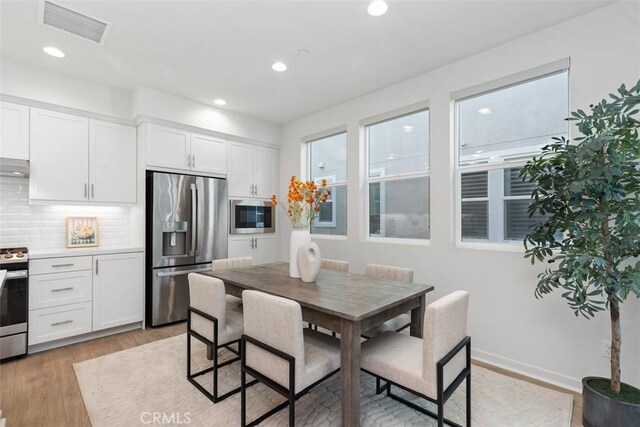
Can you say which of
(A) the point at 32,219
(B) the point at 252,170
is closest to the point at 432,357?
(B) the point at 252,170

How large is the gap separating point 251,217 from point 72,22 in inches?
112

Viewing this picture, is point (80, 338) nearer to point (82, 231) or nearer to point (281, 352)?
point (82, 231)

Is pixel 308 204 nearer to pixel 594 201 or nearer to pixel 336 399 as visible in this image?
pixel 336 399

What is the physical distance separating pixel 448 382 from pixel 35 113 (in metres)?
4.30

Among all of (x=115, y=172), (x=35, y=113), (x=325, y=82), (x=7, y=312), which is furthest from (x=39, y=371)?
(x=325, y=82)

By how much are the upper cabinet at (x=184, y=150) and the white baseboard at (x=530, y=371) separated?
12.2ft

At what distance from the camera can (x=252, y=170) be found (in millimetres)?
4648

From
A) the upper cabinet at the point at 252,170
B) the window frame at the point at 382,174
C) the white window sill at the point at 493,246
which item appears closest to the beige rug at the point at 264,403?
the white window sill at the point at 493,246

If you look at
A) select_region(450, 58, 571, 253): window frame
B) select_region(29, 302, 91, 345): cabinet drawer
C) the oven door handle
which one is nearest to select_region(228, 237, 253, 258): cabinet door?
select_region(29, 302, 91, 345): cabinet drawer

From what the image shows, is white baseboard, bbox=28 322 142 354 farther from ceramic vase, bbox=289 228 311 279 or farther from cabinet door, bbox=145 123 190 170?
ceramic vase, bbox=289 228 311 279

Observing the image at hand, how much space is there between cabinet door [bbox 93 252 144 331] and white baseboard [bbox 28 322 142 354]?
0.36ft

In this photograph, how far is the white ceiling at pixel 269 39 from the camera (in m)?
2.22

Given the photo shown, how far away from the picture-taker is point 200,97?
12.6ft

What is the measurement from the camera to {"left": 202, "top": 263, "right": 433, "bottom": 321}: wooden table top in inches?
67.6
